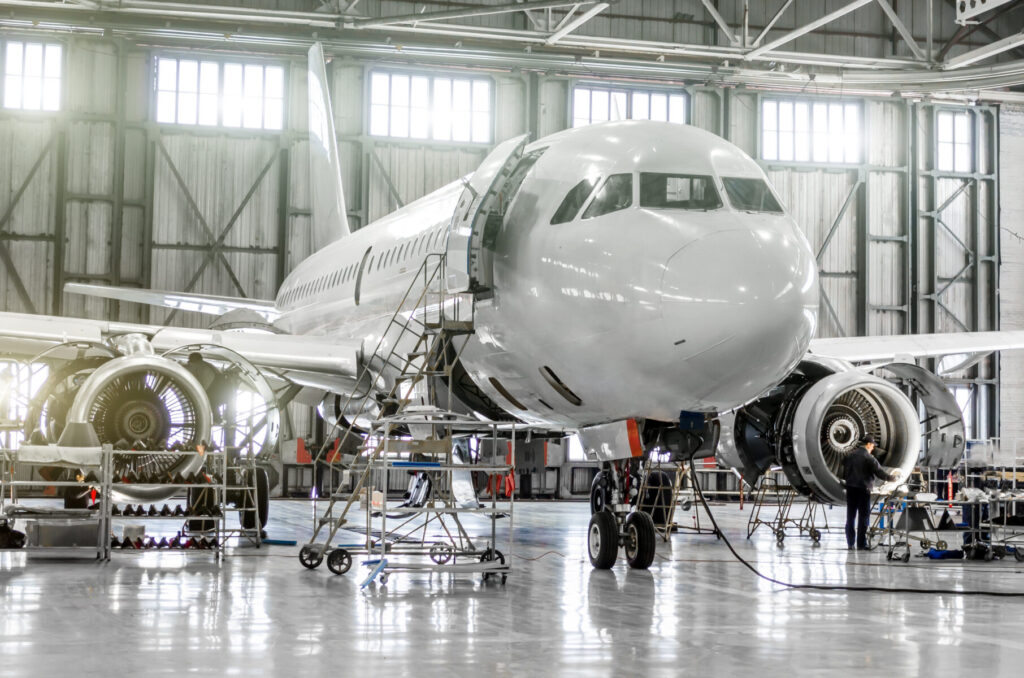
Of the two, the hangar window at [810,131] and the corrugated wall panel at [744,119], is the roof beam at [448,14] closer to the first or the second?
the corrugated wall panel at [744,119]

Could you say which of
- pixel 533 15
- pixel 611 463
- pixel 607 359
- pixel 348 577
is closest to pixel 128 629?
pixel 348 577

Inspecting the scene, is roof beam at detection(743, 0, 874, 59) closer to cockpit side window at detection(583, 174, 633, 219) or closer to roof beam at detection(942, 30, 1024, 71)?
roof beam at detection(942, 30, 1024, 71)

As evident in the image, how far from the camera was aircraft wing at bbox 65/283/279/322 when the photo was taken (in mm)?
20250

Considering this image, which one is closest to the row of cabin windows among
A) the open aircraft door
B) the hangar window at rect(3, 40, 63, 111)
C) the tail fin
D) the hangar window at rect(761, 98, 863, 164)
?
the open aircraft door

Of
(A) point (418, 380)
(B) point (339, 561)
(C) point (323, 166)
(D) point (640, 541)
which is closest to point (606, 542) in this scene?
(D) point (640, 541)

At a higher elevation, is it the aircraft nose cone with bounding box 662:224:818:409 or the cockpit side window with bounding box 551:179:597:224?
the cockpit side window with bounding box 551:179:597:224

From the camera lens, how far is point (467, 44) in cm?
2652

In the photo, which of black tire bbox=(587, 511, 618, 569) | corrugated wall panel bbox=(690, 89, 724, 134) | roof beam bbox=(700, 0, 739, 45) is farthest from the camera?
corrugated wall panel bbox=(690, 89, 724, 134)

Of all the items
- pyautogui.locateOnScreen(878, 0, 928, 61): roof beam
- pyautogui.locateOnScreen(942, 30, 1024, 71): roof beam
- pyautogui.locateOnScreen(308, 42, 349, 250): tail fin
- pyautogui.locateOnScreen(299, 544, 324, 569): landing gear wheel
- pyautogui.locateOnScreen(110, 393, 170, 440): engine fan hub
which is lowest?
pyautogui.locateOnScreen(299, 544, 324, 569): landing gear wheel

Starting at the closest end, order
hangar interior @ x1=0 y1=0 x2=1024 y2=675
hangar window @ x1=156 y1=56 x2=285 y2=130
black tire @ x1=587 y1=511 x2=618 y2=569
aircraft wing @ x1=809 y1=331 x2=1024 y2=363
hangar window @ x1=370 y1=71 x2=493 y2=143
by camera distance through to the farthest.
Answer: black tire @ x1=587 y1=511 x2=618 y2=569, aircraft wing @ x1=809 y1=331 x2=1024 y2=363, hangar interior @ x1=0 y1=0 x2=1024 y2=675, hangar window @ x1=156 y1=56 x2=285 y2=130, hangar window @ x1=370 y1=71 x2=493 y2=143

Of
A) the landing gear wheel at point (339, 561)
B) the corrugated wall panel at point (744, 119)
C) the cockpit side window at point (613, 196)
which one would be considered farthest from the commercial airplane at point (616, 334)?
the corrugated wall panel at point (744, 119)

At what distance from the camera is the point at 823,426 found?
42.9 ft

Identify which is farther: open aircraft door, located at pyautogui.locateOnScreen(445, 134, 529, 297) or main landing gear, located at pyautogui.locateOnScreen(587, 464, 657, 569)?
main landing gear, located at pyautogui.locateOnScreen(587, 464, 657, 569)

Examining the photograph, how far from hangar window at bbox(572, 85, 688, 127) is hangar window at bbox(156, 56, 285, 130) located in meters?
6.97
